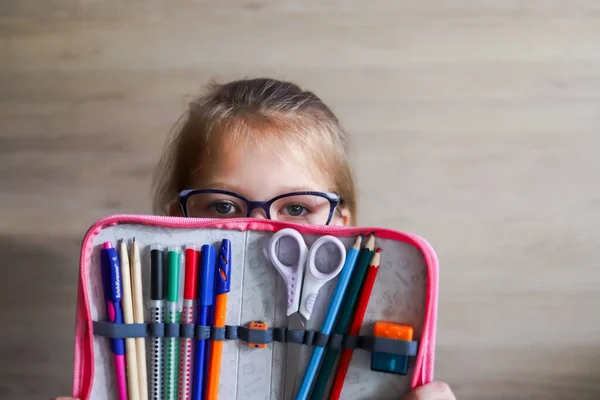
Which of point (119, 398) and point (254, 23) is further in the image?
point (254, 23)

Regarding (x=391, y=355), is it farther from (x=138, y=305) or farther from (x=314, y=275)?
(x=138, y=305)

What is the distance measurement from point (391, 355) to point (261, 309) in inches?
4.8

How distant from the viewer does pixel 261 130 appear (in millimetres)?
590

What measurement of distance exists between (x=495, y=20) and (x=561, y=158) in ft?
0.73

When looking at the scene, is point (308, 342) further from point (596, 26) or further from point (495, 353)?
point (596, 26)

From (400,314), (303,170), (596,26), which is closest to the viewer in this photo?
(400,314)

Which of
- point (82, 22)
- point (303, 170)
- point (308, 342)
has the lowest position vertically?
point (308, 342)

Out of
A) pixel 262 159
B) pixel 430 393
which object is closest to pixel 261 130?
pixel 262 159

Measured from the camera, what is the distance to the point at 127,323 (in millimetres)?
464

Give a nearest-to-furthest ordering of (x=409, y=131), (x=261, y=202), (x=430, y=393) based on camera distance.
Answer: (x=430, y=393), (x=261, y=202), (x=409, y=131)

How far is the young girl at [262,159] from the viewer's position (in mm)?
566

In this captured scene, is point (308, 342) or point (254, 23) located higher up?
point (254, 23)

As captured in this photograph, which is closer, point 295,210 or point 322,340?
point 322,340

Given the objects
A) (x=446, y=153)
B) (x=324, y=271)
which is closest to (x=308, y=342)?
(x=324, y=271)
